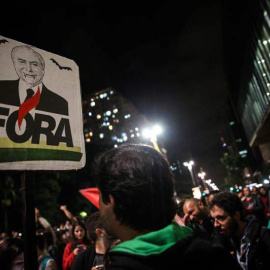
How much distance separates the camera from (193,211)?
5398 mm

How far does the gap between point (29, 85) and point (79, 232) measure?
4.97m

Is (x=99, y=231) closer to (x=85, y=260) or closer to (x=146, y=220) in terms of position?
(x=85, y=260)

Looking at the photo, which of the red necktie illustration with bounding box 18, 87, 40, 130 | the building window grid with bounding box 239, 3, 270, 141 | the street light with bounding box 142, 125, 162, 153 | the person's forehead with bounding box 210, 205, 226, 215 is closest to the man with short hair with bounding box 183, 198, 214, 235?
the person's forehead with bounding box 210, 205, 226, 215

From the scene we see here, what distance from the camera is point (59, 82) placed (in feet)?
9.50

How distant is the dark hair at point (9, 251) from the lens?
412 cm

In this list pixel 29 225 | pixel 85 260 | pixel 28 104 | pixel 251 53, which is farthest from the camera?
pixel 251 53

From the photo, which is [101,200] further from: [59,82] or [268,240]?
[268,240]

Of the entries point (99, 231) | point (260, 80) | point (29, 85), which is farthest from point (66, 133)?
point (260, 80)

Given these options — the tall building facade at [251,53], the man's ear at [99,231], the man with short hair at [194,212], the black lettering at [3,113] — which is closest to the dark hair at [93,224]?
the man's ear at [99,231]

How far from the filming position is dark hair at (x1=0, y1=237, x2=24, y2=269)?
4121 millimetres

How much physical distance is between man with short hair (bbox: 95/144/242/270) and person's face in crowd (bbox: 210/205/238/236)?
2.74m

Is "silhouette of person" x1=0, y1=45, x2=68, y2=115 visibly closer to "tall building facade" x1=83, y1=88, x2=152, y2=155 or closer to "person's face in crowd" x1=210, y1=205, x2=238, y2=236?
"person's face in crowd" x1=210, y1=205, x2=238, y2=236

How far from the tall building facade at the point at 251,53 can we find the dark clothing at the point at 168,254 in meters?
22.2

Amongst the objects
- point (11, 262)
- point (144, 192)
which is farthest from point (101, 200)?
point (11, 262)
